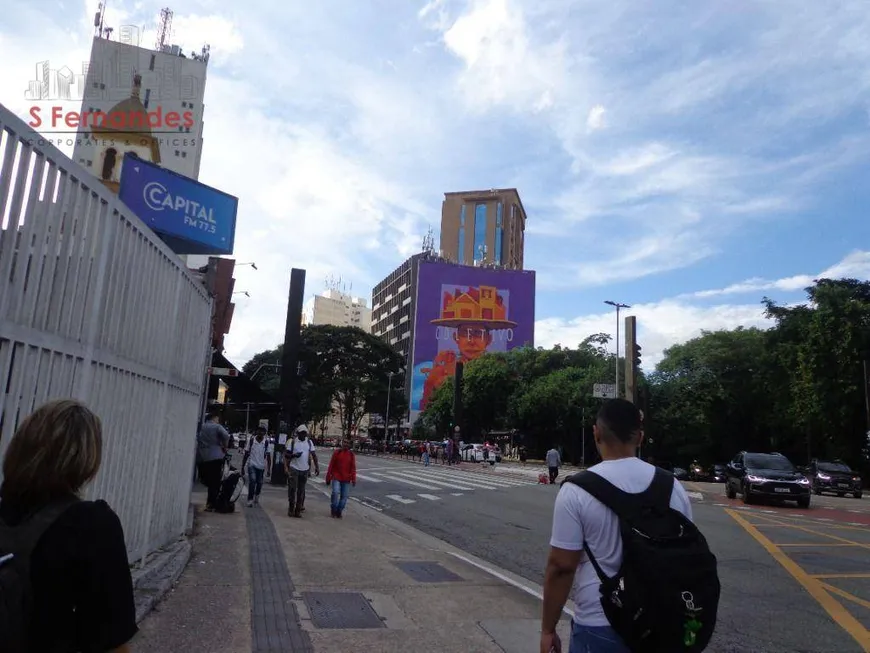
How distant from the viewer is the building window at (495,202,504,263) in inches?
3944

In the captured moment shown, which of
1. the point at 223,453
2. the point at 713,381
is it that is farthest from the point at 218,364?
the point at 713,381

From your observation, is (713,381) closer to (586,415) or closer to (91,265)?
(586,415)

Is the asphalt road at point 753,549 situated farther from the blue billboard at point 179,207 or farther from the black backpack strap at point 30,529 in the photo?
the blue billboard at point 179,207

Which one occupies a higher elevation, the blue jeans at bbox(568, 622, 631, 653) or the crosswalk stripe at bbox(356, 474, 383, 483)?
the blue jeans at bbox(568, 622, 631, 653)

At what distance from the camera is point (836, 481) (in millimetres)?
28719

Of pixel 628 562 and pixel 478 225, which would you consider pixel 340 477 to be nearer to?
pixel 628 562

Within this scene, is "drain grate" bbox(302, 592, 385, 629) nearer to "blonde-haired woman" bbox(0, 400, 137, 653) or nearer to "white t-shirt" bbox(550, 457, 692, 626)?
"white t-shirt" bbox(550, 457, 692, 626)

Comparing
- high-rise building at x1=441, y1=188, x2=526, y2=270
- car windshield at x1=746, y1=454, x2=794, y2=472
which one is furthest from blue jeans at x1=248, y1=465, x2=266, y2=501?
high-rise building at x1=441, y1=188, x2=526, y2=270

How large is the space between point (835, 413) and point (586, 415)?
53.3 feet

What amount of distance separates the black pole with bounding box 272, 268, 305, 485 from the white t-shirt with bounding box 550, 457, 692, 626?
17925 mm

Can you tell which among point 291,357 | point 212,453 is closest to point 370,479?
point 291,357

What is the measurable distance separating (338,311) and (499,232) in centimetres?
5360

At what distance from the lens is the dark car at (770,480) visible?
19516 millimetres

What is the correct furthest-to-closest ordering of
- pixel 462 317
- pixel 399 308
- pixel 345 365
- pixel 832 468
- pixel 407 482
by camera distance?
pixel 399 308
pixel 462 317
pixel 345 365
pixel 832 468
pixel 407 482
